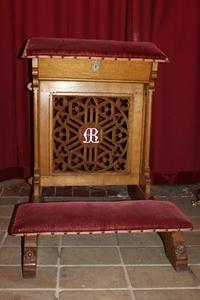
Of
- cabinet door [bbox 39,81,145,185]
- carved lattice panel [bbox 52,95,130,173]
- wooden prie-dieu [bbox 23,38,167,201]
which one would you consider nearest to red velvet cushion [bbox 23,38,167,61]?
wooden prie-dieu [bbox 23,38,167,201]

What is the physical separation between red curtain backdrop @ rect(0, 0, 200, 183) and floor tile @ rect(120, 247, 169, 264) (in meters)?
1.15

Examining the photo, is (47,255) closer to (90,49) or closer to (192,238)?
(192,238)

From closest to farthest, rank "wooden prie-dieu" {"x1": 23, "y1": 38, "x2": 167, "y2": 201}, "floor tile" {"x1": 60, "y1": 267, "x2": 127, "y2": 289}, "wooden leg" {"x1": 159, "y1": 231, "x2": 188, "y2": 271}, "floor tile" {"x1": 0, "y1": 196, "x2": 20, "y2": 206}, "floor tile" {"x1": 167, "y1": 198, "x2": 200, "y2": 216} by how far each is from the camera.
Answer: "floor tile" {"x1": 60, "y1": 267, "x2": 127, "y2": 289} → "wooden leg" {"x1": 159, "y1": 231, "x2": 188, "y2": 271} → "wooden prie-dieu" {"x1": 23, "y1": 38, "x2": 167, "y2": 201} → "floor tile" {"x1": 167, "y1": 198, "x2": 200, "y2": 216} → "floor tile" {"x1": 0, "y1": 196, "x2": 20, "y2": 206}

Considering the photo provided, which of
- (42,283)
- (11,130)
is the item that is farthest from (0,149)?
(42,283)

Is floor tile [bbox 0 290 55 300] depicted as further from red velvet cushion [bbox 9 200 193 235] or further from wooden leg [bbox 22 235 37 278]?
red velvet cushion [bbox 9 200 193 235]

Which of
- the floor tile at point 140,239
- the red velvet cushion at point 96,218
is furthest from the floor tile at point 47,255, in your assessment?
the floor tile at point 140,239

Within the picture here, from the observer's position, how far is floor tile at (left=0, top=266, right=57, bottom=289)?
170cm

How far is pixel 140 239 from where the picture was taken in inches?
86.8

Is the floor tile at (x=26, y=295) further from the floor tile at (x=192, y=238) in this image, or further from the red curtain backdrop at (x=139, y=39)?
the red curtain backdrop at (x=139, y=39)

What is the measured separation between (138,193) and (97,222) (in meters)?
0.92

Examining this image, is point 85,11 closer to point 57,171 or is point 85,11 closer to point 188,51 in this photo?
point 188,51

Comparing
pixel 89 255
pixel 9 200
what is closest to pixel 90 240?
pixel 89 255

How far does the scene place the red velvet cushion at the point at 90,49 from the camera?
2131mm

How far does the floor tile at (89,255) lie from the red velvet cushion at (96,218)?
0.27m
